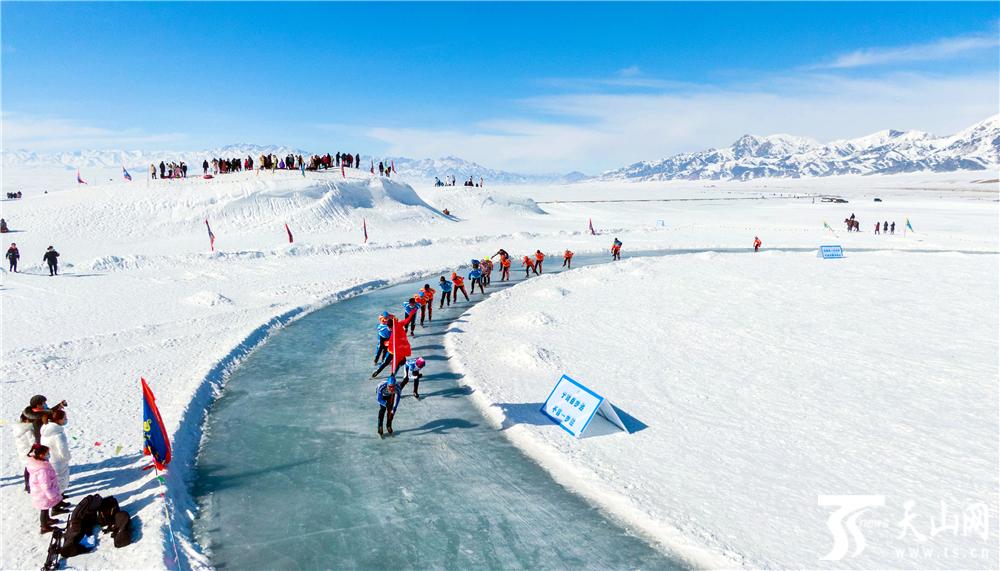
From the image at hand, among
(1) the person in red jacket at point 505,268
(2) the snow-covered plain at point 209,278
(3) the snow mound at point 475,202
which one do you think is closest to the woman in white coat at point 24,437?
(2) the snow-covered plain at point 209,278

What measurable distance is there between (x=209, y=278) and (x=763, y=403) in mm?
26005

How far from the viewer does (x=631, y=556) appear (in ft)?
26.6

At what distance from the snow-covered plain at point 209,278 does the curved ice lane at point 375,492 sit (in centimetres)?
66

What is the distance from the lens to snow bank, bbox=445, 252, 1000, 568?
8.73 meters

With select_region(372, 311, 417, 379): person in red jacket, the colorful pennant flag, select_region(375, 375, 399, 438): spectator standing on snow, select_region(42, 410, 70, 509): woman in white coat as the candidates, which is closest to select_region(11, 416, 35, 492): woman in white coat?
select_region(42, 410, 70, 509): woman in white coat

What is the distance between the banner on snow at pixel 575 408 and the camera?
460 inches

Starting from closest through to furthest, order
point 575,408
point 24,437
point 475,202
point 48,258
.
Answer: point 24,437 < point 575,408 < point 48,258 < point 475,202

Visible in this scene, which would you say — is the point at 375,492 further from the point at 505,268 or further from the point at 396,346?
the point at 505,268

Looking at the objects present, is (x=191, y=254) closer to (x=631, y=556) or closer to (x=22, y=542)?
(x=22, y=542)

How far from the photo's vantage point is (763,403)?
13.5 m

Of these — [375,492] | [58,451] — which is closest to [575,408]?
[375,492]

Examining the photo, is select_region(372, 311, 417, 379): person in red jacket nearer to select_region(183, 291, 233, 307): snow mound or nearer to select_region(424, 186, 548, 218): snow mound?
select_region(183, 291, 233, 307): snow mound

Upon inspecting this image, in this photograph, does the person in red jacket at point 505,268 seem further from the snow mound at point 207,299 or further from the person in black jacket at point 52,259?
the person in black jacket at point 52,259

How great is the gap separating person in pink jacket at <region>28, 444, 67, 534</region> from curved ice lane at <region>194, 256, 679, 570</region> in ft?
6.61
